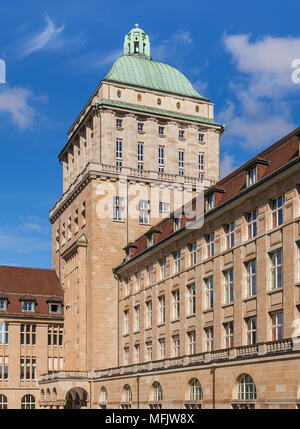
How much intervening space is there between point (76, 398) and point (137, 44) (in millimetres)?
46652

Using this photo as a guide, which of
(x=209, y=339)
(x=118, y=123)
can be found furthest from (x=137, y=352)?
(x=118, y=123)

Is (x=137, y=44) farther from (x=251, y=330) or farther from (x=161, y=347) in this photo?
(x=251, y=330)

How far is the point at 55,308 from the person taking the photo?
261ft

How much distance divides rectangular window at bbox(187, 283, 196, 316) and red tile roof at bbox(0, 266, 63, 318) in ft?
95.3

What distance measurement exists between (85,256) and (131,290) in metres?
7.82

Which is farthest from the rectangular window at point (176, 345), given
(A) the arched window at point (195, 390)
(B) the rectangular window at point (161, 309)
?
(A) the arched window at point (195, 390)

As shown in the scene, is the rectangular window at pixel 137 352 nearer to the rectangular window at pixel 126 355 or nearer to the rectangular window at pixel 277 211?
the rectangular window at pixel 126 355

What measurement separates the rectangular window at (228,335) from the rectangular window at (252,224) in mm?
6585

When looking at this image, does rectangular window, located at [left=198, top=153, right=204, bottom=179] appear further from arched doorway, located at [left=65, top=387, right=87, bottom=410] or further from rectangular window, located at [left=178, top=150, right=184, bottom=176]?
arched doorway, located at [left=65, top=387, right=87, bottom=410]

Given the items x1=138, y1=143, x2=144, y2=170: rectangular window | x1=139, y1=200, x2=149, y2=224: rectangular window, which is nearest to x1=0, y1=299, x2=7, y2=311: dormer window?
x1=139, y1=200, x2=149, y2=224: rectangular window

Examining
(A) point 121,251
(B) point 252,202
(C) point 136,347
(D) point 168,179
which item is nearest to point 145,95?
(D) point 168,179

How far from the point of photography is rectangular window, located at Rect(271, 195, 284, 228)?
4178 centimetres

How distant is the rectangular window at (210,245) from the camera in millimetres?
50438
